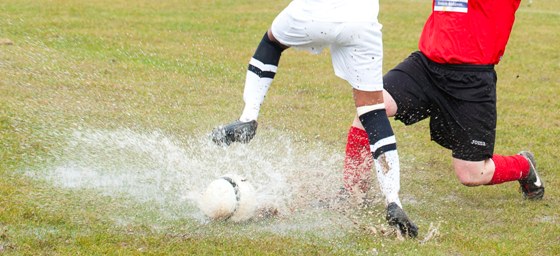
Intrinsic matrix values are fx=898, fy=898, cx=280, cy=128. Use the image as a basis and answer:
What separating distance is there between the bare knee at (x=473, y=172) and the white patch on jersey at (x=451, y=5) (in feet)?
3.38

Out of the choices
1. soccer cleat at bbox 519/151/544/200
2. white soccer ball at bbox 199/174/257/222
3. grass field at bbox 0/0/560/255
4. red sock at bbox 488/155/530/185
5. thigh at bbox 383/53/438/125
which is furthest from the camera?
soccer cleat at bbox 519/151/544/200

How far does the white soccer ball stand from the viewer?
5418mm

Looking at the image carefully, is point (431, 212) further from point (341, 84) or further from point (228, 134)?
point (341, 84)

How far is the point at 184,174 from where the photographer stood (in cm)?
647

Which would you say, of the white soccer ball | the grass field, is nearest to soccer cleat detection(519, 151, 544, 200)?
the grass field

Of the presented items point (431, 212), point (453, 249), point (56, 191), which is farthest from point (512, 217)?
point (56, 191)

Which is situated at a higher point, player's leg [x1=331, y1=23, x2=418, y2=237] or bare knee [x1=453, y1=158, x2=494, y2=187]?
player's leg [x1=331, y1=23, x2=418, y2=237]

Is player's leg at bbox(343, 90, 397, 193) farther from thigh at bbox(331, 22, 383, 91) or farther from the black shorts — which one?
thigh at bbox(331, 22, 383, 91)

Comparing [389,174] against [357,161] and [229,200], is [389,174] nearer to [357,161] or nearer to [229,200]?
[357,161]

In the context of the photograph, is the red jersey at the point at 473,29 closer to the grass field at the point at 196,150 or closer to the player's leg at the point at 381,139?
the player's leg at the point at 381,139

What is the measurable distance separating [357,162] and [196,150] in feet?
5.63

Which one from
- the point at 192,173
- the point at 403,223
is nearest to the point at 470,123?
the point at 403,223

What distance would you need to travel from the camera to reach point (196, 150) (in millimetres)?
7406

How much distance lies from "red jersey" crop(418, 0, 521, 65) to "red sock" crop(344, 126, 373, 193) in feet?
2.49
